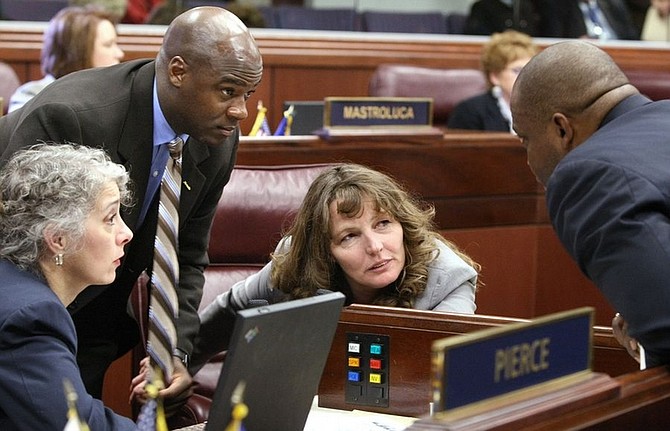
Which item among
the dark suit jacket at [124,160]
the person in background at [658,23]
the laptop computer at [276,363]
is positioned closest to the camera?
the laptop computer at [276,363]

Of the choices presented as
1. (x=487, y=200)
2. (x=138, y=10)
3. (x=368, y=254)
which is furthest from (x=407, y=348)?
(x=138, y=10)

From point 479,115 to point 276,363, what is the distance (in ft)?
12.9

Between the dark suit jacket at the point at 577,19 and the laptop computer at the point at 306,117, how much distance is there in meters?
3.14

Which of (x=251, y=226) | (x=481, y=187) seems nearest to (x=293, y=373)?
(x=251, y=226)

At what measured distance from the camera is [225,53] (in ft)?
7.73

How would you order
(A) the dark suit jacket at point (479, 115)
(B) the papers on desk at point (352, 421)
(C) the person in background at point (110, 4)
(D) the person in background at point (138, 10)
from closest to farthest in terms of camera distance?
(B) the papers on desk at point (352, 421)
(A) the dark suit jacket at point (479, 115)
(C) the person in background at point (110, 4)
(D) the person in background at point (138, 10)

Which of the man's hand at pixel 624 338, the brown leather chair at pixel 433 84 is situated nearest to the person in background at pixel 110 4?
the brown leather chair at pixel 433 84

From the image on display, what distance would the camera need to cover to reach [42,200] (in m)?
2.04

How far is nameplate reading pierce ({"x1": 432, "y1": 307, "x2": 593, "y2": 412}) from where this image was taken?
1.32 meters

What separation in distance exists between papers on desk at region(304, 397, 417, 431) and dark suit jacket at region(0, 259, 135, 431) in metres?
0.34

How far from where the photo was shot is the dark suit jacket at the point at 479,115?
5.43 metres

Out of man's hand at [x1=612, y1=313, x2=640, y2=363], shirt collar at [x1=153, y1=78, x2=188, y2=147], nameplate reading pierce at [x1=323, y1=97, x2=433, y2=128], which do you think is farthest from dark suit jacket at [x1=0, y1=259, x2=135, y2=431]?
nameplate reading pierce at [x1=323, y1=97, x2=433, y2=128]

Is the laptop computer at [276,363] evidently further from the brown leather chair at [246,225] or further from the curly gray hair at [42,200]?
the brown leather chair at [246,225]

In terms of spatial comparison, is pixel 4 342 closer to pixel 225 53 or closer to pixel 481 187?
pixel 225 53
